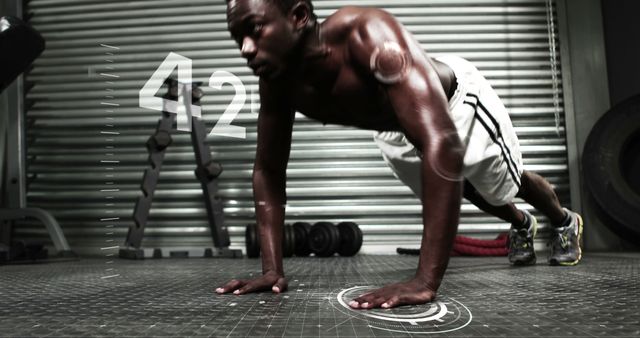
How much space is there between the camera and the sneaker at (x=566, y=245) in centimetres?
215

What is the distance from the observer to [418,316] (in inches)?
37.7

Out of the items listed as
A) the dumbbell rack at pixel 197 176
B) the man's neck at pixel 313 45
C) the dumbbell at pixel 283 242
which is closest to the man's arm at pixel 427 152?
the man's neck at pixel 313 45

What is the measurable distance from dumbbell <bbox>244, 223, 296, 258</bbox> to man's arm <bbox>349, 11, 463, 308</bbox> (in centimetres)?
190

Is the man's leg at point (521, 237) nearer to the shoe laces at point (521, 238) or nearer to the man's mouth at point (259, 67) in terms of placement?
the shoe laces at point (521, 238)

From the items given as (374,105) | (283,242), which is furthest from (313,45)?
(283,242)

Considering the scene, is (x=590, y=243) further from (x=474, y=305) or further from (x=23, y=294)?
(x=23, y=294)

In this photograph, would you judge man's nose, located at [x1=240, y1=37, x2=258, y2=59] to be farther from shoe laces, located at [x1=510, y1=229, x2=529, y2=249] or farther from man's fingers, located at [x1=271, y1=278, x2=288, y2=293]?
shoe laces, located at [x1=510, y1=229, x2=529, y2=249]

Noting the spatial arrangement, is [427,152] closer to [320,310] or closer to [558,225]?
[320,310]

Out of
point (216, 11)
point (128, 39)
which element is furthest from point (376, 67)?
point (128, 39)

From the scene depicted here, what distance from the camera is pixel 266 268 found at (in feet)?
4.68

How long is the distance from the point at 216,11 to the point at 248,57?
8.99 ft

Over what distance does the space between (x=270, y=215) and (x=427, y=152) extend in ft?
1.77

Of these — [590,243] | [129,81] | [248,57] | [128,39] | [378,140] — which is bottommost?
[590,243]

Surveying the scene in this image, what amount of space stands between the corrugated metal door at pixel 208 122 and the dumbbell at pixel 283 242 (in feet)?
1.57
